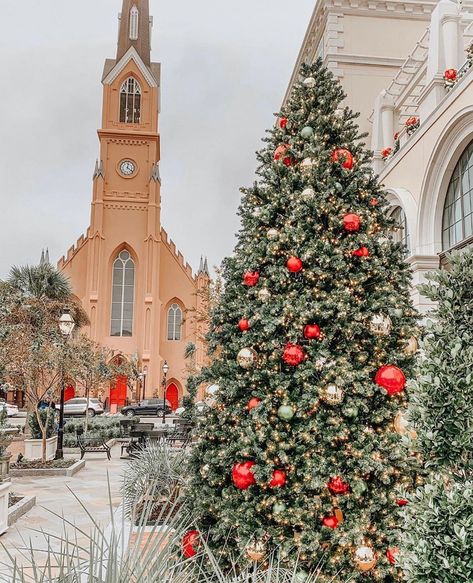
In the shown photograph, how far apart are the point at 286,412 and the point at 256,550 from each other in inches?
39.4

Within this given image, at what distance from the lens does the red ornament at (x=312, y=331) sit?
14.5 feet

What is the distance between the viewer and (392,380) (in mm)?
4234

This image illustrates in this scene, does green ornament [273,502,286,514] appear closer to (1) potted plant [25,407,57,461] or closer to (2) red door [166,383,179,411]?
(1) potted plant [25,407,57,461]

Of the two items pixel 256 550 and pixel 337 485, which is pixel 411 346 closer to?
pixel 337 485

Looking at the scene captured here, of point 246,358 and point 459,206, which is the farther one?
point 459,206

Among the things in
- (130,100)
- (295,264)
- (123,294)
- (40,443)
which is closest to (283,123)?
(295,264)

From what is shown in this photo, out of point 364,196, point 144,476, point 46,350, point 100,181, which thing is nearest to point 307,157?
point 364,196

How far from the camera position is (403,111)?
1723 centimetres

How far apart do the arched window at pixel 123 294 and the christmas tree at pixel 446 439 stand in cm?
4017

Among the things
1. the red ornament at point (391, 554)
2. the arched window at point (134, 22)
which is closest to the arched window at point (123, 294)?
the arched window at point (134, 22)

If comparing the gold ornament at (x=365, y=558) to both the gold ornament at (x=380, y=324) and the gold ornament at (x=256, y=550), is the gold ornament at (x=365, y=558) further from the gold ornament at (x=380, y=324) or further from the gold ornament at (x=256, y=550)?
the gold ornament at (x=380, y=324)

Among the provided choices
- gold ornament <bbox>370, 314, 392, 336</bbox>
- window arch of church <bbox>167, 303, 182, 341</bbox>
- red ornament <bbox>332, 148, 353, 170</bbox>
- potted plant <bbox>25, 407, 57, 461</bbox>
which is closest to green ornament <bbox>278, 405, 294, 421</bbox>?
gold ornament <bbox>370, 314, 392, 336</bbox>

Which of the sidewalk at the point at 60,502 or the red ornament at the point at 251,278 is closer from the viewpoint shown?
the red ornament at the point at 251,278

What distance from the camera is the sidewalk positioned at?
6945 mm
